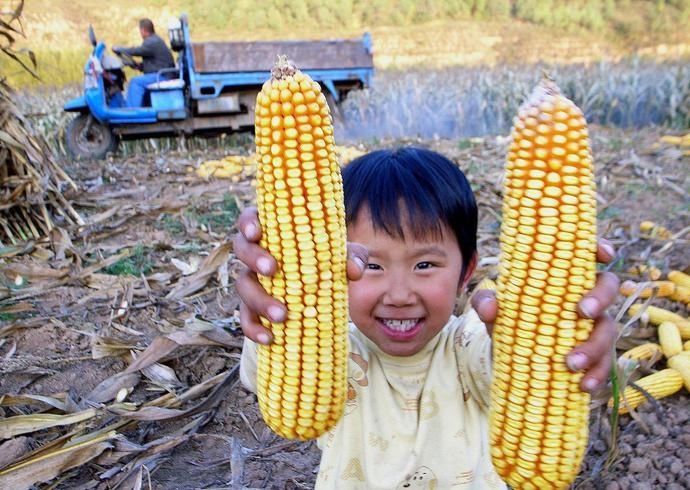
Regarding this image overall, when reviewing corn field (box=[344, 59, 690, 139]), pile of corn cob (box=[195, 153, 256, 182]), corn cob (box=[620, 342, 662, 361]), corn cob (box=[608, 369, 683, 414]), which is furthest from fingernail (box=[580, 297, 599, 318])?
corn field (box=[344, 59, 690, 139])

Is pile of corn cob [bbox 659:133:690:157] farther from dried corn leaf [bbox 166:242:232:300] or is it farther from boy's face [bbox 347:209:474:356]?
boy's face [bbox 347:209:474:356]

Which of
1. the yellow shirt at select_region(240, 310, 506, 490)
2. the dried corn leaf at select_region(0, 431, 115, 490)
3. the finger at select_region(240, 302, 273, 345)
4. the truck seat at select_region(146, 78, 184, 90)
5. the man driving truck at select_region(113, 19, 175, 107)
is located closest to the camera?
the finger at select_region(240, 302, 273, 345)

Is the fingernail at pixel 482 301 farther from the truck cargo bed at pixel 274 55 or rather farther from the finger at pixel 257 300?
the truck cargo bed at pixel 274 55

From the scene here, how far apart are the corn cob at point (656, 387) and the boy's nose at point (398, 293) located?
1.72 m

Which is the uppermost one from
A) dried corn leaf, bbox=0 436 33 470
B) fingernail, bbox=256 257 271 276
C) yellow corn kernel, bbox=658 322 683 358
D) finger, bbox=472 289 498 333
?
fingernail, bbox=256 257 271 276

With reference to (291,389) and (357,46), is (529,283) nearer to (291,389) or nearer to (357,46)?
(291,389)

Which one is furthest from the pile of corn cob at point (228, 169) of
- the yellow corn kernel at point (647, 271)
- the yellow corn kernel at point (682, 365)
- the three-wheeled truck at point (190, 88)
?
the yellow corn kernel at point (682, 365)

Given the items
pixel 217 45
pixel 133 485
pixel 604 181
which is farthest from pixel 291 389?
pixel 217 45

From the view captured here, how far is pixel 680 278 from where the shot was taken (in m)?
3.80

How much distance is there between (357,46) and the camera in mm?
12445

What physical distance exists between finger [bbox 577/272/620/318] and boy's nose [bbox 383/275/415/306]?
523 mm

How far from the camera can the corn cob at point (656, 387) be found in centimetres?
278

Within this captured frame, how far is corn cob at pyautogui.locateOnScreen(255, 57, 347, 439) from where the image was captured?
117 centimetres

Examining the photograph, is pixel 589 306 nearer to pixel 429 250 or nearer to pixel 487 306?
pixel 487 306
